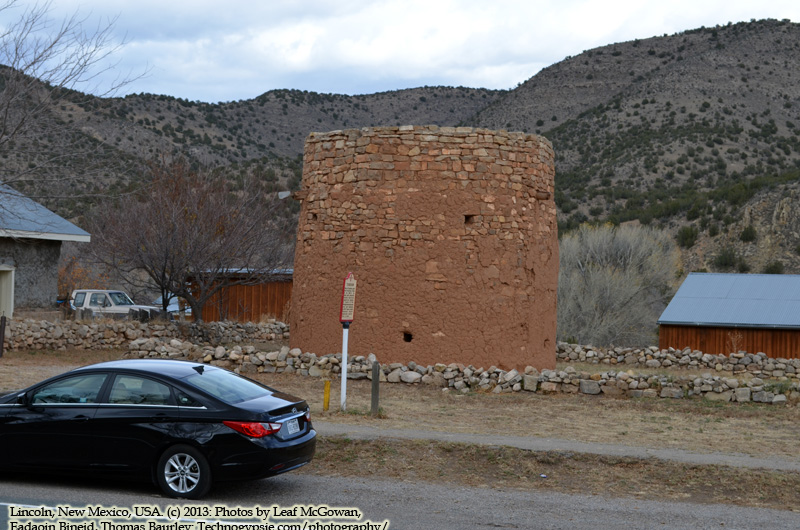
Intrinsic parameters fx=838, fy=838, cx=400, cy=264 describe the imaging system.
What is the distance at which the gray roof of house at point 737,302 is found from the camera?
92.1 ft

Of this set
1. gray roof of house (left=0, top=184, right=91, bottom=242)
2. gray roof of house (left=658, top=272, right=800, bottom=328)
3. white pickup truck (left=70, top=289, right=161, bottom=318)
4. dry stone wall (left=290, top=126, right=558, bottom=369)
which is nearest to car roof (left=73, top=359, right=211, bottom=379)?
dry stone wall (left=290, top=126, right=558, bottom=369)

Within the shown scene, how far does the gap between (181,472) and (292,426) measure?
3.80ft

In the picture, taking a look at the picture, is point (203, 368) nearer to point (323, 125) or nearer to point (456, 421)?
point (456, 421)

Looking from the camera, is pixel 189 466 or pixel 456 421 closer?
pixel 189 466

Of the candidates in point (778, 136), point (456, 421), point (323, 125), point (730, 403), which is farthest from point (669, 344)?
point (323, 125)

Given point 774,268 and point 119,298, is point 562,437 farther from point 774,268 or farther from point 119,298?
point 774,268

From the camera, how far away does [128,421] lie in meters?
8.31

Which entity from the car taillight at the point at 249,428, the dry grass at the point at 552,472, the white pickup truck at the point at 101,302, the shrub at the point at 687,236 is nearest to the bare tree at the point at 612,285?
the shrub at the point at 687,236

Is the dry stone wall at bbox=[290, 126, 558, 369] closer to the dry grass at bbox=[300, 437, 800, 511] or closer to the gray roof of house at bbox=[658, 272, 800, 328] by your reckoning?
the dry grass at bbox=[300, 437, 800, 511]

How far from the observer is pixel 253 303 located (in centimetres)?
3394

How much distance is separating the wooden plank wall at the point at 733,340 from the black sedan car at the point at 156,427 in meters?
22.9

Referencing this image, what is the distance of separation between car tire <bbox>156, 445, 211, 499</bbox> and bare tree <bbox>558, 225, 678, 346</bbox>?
27421mm

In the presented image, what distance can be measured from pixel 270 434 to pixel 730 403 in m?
10.9

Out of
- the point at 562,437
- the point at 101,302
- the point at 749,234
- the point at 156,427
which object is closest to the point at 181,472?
the point at 156,427
